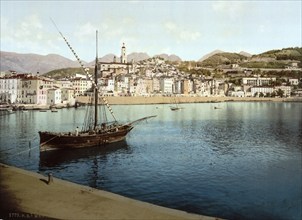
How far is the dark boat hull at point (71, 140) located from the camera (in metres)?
41.0

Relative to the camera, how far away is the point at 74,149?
139 feet

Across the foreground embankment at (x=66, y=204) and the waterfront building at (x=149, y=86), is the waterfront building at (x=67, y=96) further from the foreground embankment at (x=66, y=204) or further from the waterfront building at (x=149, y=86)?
the foreground embankment at (x=66, y=204)

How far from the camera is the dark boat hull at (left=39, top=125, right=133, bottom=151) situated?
41000 millimetres

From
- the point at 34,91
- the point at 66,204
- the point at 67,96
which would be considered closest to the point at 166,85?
the point at 67,96

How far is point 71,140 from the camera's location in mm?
42062

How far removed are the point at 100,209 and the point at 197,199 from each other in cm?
906

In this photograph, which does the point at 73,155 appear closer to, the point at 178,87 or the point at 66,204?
the point at 66,204

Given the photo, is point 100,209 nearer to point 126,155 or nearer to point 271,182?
point 271,182

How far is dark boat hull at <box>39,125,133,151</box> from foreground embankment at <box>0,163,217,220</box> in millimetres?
20779

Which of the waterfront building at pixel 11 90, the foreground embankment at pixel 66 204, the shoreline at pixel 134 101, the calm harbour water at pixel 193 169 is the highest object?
the waterfront building at pixel 11 90

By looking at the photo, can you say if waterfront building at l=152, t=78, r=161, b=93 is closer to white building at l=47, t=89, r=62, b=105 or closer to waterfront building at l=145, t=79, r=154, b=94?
waterfront building at l=145, t=79, r=154, b=94

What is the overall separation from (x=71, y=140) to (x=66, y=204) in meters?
25.8

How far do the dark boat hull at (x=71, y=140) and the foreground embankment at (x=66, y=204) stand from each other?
2078cm

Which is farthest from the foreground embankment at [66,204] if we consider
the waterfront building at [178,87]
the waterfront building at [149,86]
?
the waterfront building at [178,87]
